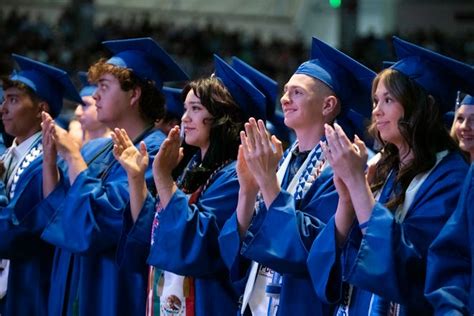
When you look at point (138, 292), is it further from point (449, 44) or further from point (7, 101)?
point (449, 44)

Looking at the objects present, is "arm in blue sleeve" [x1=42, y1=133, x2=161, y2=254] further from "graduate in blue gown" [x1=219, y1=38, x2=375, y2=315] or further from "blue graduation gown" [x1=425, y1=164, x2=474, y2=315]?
"blue graduation gown" [x1=425, y1=164, x2=474, y2=315]

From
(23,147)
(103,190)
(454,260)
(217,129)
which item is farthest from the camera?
(23,147)

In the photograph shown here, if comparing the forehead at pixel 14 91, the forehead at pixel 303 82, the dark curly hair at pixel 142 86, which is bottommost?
the forehead at pixel 14 91

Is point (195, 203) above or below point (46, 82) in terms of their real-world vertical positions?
below

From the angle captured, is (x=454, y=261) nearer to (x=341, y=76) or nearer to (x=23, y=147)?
(x=341, y=76)

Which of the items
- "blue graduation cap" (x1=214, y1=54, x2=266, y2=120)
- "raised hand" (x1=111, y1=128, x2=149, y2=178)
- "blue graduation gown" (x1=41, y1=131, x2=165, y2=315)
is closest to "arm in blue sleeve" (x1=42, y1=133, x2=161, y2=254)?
"blue graduation gown" (x1=41, y1=131, x2=165, y2=315)

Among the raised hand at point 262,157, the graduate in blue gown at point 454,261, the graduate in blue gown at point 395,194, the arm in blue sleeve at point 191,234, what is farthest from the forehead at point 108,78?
the graduate in blue gown at point 454,261

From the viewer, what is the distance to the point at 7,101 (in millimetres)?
5328

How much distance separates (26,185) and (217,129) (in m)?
1.21

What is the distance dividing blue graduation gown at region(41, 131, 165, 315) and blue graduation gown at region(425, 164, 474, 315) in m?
1.76

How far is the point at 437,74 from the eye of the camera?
349 cm

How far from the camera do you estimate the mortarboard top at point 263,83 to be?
4.36 meters

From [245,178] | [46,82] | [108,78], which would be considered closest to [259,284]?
[245,178]

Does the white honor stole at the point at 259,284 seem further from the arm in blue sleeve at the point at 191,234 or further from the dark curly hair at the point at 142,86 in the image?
the dark curly hair at the point at 142,86
